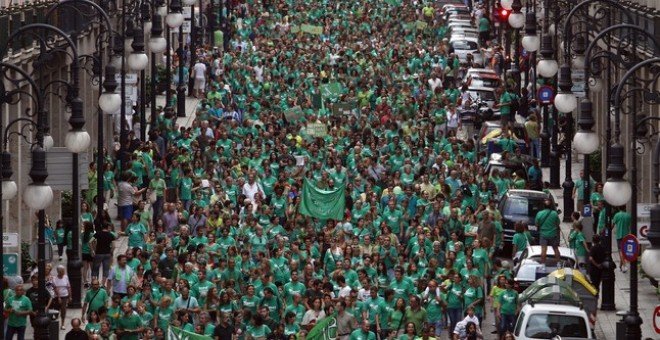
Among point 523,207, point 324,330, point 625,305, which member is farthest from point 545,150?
point 324,330

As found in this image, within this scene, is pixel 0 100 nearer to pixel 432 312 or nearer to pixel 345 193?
pixel 432 312

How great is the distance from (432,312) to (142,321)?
176 inches

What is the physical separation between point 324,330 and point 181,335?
2.15 m

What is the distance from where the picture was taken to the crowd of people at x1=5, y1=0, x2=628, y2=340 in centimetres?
3722

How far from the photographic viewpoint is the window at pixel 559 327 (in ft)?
116

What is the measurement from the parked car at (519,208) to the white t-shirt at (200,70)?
22.6 m

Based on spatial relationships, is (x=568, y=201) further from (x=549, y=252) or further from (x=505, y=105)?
(x=505, y=105)

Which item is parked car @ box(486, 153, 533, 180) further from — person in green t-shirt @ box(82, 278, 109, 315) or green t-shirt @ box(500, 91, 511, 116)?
person in green t-shirt @ box(82, 278, 109, 315)

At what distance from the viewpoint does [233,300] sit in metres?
37.4

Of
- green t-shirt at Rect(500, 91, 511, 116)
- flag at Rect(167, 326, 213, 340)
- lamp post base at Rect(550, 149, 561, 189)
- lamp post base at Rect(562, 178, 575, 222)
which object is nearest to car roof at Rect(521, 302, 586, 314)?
flag at Rect(167, 326, 213, 340)

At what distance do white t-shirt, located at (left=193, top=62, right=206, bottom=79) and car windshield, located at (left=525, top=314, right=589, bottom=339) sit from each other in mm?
34212

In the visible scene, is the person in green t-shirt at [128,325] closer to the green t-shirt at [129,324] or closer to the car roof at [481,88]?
the green t-shirt at [129,324]

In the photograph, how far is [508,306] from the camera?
38000mm

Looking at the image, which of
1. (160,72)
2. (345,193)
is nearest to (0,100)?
(345,193)
